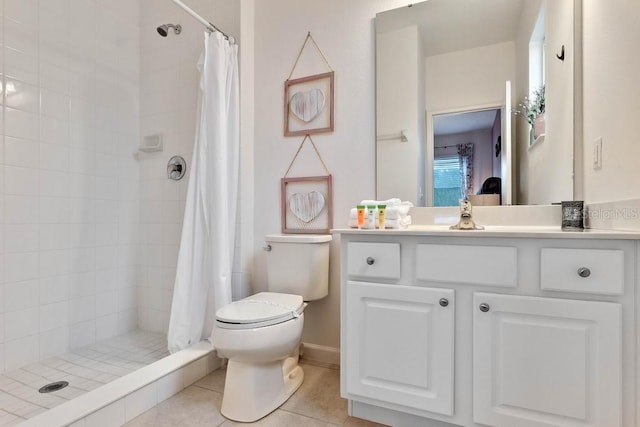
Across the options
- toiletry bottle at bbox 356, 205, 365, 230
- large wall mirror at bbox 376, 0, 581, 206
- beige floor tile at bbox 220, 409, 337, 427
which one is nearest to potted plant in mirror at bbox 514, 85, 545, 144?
large wall mirror at bbox 376, 0, 581, 206

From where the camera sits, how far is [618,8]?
1160mm

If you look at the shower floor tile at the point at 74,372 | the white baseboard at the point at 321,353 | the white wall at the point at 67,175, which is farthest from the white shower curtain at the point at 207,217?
the white wall at the point at 67,175

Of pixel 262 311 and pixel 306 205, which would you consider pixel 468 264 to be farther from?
pixel 306 205

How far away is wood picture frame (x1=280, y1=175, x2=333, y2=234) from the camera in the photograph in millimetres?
2020

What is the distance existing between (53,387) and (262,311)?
1.13m

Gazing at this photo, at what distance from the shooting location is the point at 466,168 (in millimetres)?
1720

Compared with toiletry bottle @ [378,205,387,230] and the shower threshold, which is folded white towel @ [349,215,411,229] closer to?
toiletry bottle @ [378,205,387,230]

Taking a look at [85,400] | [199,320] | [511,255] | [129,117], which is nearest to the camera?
[511,255]

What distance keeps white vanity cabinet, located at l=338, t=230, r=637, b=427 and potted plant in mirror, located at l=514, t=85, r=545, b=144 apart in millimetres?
759

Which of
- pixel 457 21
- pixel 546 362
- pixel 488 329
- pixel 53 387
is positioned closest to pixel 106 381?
pixel 53 387

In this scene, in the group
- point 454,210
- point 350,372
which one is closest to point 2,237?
point 350,372

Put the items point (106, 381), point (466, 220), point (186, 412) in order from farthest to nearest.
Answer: point (106, 381) < point (186, 412) < point (466, 220)

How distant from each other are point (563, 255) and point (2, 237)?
2.61 meters

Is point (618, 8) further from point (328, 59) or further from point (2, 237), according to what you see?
point (2, 237)
